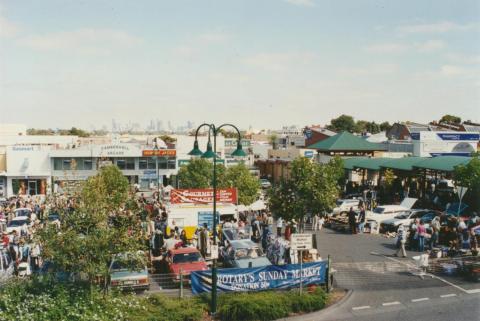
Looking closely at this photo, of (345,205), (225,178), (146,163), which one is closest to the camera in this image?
(345,205)

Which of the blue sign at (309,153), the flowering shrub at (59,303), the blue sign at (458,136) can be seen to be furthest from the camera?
the blue sign at (309,153)

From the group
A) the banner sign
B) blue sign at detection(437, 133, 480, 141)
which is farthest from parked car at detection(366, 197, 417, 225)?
blue sign at detection(437, 133, 480, 141)

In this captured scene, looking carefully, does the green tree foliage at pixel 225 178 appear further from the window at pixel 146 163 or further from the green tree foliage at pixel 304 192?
the green tree foliage at pixel 304 192

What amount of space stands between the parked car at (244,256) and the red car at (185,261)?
134 centimetres

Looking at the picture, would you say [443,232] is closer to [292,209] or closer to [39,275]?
[292,209]

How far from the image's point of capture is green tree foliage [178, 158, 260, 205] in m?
31.6

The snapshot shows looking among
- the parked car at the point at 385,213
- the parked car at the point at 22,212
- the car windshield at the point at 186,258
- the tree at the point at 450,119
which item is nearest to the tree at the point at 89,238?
the car windshield at the point at 186,258

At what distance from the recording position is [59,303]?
11938 mm

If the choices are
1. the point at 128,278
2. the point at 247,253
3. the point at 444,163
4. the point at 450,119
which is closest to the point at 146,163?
the point at 444,163

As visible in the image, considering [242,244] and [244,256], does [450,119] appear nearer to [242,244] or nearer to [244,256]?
[242,244]

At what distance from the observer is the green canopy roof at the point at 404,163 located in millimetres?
35156

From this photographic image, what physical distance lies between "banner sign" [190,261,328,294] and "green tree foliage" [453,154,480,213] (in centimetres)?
1517

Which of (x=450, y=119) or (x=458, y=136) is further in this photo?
(x=450, y=119)

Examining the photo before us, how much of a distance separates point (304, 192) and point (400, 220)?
9.56 m
